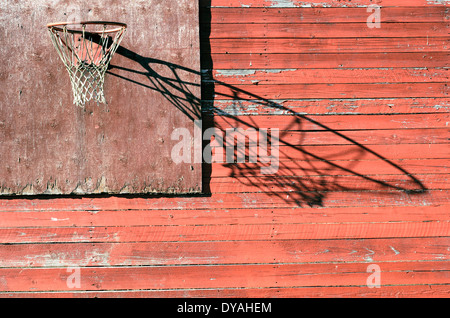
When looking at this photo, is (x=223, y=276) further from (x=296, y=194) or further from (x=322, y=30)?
(x=322, y=30)

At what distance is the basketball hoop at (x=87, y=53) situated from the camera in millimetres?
3568

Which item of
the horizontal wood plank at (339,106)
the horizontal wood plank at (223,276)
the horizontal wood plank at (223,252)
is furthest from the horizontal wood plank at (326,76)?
the horizontal wood plank at (223,276)

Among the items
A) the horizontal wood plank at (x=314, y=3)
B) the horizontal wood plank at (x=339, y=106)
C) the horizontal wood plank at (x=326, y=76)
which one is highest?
the horizontal wood plank at (x=314, y=3)

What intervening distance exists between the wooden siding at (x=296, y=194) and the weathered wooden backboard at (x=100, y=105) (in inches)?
8.6

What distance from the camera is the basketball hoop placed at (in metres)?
3.57

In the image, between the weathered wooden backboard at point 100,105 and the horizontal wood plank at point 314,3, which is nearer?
the weathered wooden backboard at point 100,105

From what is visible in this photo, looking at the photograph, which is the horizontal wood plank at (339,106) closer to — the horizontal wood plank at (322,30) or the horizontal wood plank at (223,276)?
the horizontal wood plank at (322,30)

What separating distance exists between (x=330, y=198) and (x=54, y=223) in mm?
3012

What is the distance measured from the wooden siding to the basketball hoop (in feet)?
3.24

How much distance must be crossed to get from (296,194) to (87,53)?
265 cm

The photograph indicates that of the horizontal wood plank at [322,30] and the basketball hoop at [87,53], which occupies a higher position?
the horizontal wood plank at [322,30]

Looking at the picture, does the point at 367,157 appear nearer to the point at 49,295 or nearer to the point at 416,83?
the point at 416,83

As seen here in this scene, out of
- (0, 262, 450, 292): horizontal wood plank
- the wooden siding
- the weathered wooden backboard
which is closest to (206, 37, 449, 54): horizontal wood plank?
the wooden siding

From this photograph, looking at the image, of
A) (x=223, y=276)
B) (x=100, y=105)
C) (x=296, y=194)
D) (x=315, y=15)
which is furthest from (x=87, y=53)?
(x=223, y=276)
